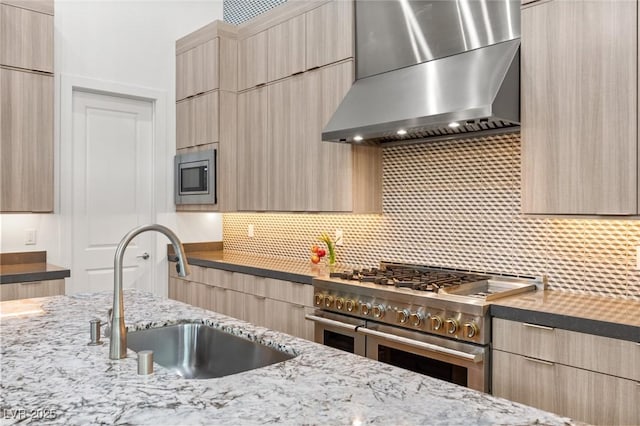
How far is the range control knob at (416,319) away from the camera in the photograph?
2.58 meters

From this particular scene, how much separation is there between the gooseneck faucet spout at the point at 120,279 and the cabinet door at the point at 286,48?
258cm

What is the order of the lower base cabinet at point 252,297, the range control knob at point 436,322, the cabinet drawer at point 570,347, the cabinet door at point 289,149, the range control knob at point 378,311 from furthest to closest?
the cabinet door at point 289,149
the lower base cabinet at point 252,297
the range control knob at point 378,311
the range control knob at point 436,322
the cabinet drawer at point 570,347

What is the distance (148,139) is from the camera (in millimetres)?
4734

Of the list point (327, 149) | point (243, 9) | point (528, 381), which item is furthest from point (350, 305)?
point (243, 9)

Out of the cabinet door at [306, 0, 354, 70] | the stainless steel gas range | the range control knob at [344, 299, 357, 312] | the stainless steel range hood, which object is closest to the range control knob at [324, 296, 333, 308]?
the stainless steel gas range

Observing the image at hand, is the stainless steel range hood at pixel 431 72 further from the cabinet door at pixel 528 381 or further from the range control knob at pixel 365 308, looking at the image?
the cabinet door at pixel 528 381

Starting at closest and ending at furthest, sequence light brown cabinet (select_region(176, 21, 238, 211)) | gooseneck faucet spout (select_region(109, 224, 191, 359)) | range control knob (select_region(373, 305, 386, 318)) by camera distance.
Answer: gooseneck faucet spout (select_region(109, 224, 191, 359)) → range control knob (select_region(373, 305, 386, 318)) → light brown cabinet (select_region(176, 21, 238, 211))

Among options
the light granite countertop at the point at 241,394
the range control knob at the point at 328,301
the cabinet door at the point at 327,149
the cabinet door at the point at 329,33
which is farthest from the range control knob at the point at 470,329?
the cabinet door at the point at 329,33

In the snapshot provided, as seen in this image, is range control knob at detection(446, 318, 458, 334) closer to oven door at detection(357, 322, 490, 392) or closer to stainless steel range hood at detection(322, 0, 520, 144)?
oven door at detection(357, 322, 490, 392)

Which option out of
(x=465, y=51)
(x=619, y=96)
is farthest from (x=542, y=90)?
(x=465, y=51)

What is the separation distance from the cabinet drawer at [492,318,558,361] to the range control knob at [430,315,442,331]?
0.86 ft

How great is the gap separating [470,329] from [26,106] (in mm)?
3489

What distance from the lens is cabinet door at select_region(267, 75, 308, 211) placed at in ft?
12.3

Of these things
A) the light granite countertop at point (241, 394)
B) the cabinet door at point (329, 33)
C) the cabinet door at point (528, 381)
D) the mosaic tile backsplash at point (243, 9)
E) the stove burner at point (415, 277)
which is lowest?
the cabinet door at point (528, 381)
